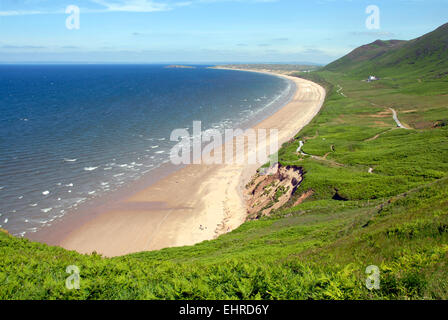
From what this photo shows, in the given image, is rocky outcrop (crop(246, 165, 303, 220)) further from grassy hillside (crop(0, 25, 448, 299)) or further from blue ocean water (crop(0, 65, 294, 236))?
blue ocean water (crop(0, 65, 294, 236))

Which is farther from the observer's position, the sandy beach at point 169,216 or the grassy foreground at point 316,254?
the sandy beach at point 169,216

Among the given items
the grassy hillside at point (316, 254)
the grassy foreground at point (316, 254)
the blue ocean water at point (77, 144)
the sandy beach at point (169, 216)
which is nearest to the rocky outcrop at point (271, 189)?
the sandy beach at point (169, 216)

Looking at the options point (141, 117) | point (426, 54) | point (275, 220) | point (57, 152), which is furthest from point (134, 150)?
point (426, 54)

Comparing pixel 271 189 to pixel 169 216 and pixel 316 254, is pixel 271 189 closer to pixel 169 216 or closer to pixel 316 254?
pixel 169 216

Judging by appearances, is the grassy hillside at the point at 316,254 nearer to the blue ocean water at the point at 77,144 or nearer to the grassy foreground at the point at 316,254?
the grassy foreground at the point at 316,254
